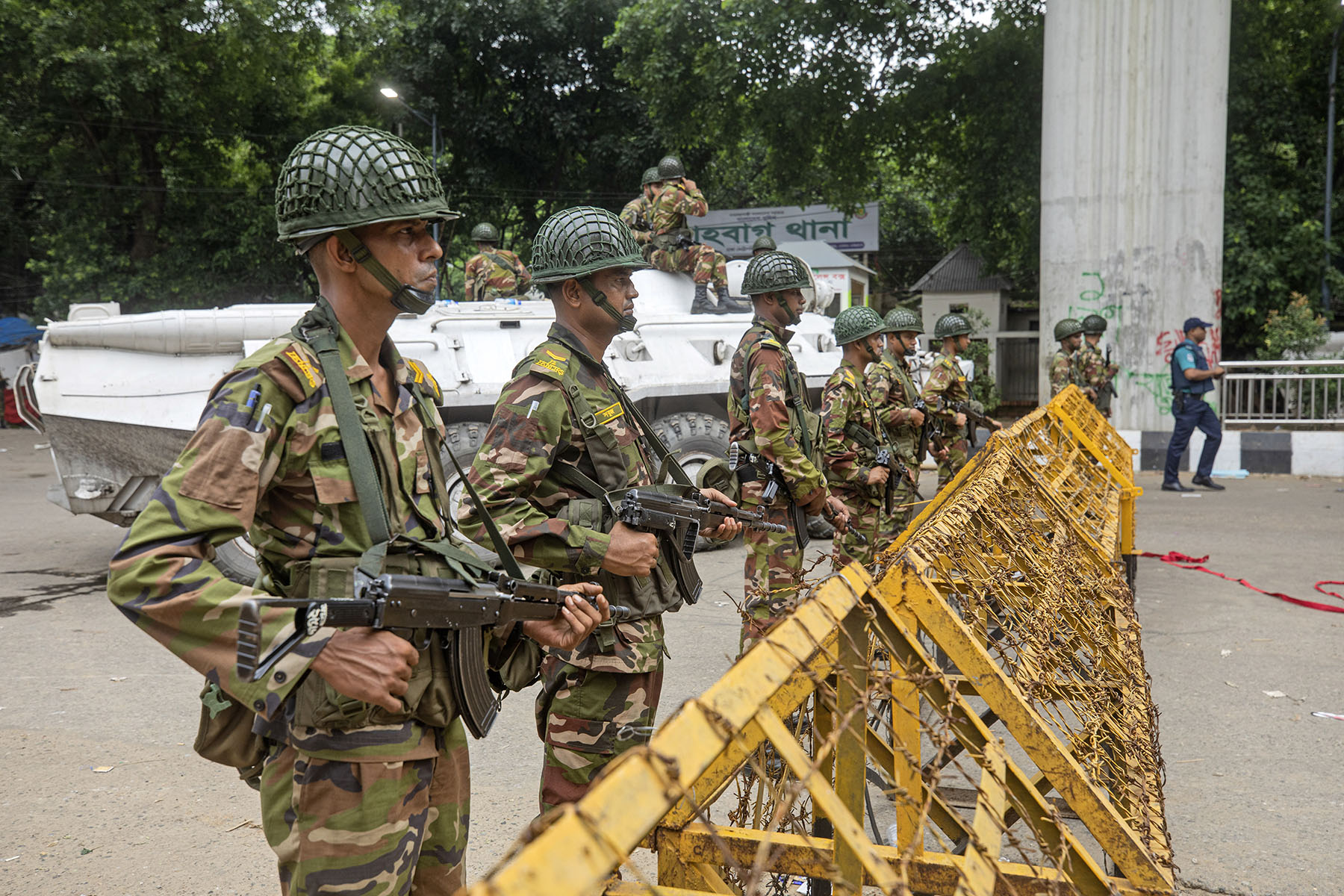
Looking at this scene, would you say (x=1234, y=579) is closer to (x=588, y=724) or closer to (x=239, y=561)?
(x=588, y=724)

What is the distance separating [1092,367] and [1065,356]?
383 mm

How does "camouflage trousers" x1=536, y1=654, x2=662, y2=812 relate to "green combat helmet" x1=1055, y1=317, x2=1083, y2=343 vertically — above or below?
below

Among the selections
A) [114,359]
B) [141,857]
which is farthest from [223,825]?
[114,359]

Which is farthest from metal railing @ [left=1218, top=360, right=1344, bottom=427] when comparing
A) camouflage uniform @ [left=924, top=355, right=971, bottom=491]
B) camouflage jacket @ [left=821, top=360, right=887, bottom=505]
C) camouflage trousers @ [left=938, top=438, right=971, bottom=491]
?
camouflage jacket @ [left=821, top=360, right=887, bottom=505]

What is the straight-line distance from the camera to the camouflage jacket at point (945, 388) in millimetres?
7840

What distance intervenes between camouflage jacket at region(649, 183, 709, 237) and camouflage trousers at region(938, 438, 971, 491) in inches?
116

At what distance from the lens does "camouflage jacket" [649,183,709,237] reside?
9.37 meters

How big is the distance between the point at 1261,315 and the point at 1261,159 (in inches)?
109

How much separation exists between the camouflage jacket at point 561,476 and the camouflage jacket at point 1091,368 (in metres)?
10.0

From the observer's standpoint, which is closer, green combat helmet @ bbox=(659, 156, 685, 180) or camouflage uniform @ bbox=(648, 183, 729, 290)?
green combat helmet @ bbox=(659, 156, 685, 180)

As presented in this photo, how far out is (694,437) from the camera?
8.91 meters

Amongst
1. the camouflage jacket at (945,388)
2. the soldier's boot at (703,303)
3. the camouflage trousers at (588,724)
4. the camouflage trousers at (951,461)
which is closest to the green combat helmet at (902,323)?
the camouflage jacket at (945,388)

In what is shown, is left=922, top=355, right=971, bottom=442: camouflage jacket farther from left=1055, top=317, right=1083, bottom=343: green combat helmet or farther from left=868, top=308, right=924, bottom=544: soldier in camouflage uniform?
left=1055, top=317, right=1083, bottom=343: green combat helmet

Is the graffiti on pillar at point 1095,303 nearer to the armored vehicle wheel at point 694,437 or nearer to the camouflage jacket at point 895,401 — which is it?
the armored vehicle wheel at point 694,437
